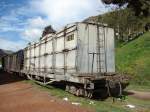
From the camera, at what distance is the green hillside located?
905 inches

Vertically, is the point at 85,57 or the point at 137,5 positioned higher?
the point at 137,5

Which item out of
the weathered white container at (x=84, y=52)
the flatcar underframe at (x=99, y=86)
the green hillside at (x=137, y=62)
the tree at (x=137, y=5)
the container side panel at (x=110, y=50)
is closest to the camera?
Result: the flatcar underframe at (x=99, y=86)

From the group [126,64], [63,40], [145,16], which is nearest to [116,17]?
[145,16]

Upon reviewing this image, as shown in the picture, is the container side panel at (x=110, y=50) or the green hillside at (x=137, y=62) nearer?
the container side panel at (x=110, y=50)

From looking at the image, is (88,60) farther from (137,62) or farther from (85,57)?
(137,62)

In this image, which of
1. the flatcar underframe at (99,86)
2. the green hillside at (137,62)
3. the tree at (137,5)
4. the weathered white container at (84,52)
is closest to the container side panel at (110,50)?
the weathered white container at (84,52)

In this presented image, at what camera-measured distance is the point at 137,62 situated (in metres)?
26.6

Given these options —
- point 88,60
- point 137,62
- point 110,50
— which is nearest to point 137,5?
point 137,62

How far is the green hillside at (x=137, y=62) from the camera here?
22984mm

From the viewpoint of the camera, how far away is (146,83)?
21.8 m

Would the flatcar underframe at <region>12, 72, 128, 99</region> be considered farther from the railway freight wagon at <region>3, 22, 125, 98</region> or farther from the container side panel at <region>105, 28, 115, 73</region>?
the container side panel at <region>105, 28, 115, 73</region>

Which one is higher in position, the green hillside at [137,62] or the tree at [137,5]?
the tree at [137,5]

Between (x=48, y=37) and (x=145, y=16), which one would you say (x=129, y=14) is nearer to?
(x=145, y=16)

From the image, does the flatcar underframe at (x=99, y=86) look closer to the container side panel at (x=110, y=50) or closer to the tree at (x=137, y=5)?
the container side panel at (x=110, y=50)
